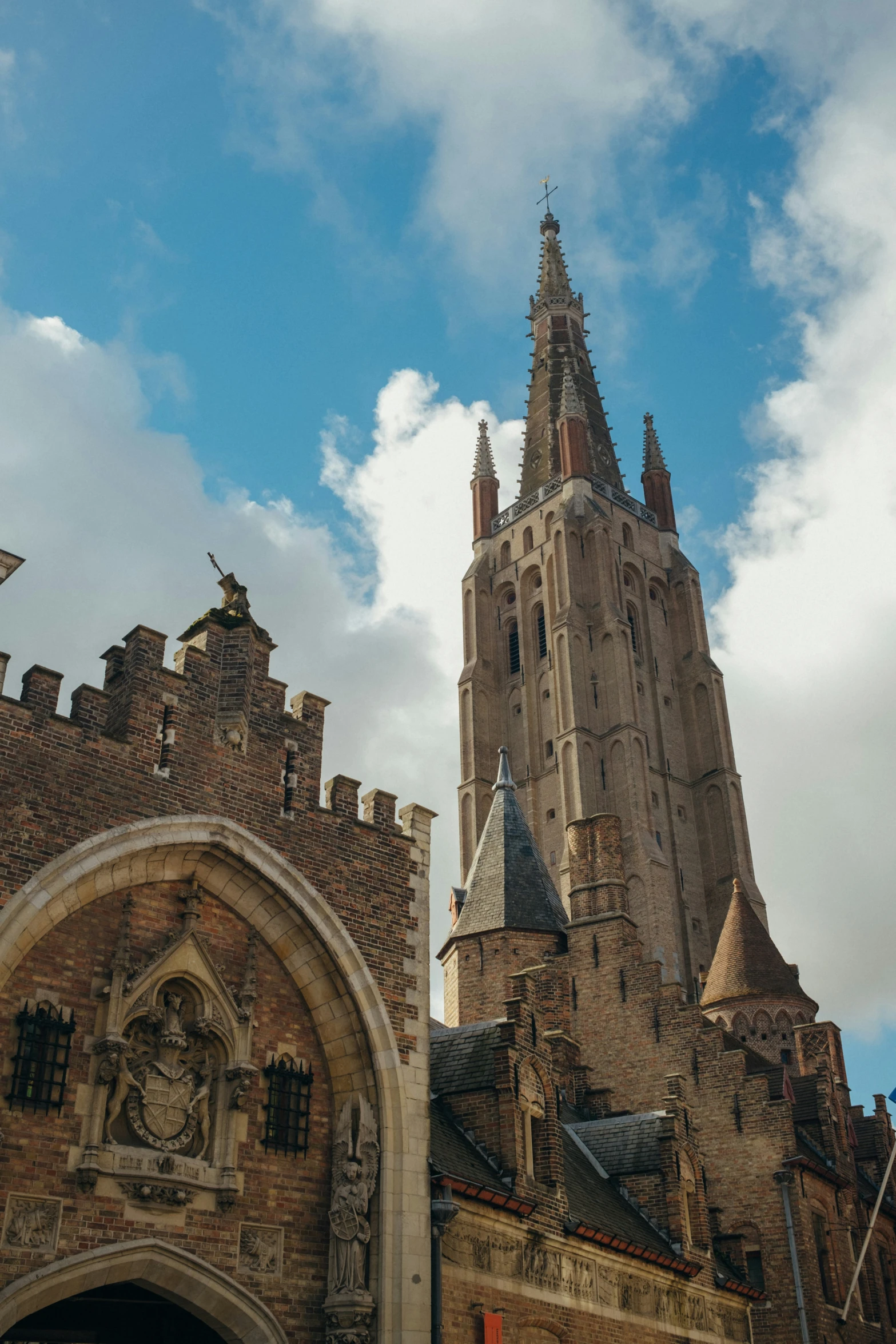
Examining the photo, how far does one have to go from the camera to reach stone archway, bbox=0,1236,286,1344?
472 inches

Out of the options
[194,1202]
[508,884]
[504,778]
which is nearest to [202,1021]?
[194,1202]

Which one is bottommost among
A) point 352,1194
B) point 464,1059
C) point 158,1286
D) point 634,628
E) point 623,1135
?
point 158,1286

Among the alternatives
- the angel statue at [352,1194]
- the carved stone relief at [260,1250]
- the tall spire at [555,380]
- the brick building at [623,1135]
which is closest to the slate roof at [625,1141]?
the brick building at [623,1135]

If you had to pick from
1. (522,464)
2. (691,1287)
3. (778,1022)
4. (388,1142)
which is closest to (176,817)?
(388,1142)

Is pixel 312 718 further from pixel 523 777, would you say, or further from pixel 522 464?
pixel 522 464

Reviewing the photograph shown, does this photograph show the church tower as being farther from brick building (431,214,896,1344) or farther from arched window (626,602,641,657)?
brick building (431,214,896,1344)

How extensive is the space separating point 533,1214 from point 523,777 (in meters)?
59.7

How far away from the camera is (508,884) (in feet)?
96.4

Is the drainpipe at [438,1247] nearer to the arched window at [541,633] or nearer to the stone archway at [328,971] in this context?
the stone archway at [328,971]

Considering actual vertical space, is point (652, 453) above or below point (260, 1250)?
above

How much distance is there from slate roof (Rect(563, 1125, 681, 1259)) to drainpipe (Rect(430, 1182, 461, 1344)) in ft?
12.0

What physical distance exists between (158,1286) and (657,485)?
82.3 meters

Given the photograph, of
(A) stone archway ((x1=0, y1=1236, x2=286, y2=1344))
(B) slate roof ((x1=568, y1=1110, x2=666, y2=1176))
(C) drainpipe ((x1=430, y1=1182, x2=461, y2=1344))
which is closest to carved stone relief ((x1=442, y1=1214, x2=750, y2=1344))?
(C) drainpipe ((x1=430, y1=1182, x2=461, y2=1344))

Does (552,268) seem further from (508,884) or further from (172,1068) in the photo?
(172,1068)
